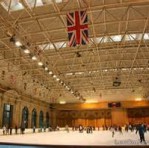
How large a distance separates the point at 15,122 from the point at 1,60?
53.0 ft

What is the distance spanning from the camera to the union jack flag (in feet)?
44.7

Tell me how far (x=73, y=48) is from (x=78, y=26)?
8.71 meters

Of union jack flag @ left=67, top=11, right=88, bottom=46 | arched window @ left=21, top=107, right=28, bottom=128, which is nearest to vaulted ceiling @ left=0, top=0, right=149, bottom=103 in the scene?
union jack flag @ left=67, top=11, right=88, bottom=46

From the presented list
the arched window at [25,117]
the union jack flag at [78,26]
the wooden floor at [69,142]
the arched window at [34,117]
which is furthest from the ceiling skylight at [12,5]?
the arched window at [34,117]

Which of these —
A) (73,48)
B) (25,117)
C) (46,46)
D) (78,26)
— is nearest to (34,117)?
(25,117)

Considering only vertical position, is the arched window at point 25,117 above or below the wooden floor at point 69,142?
above

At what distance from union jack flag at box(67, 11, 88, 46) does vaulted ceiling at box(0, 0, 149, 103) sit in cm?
48

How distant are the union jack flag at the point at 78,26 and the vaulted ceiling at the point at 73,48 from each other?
48 centimetres

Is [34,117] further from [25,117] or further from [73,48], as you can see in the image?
[73,48]

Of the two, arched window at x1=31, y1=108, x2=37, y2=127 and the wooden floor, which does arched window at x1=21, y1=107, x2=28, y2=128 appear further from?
the wooden floor

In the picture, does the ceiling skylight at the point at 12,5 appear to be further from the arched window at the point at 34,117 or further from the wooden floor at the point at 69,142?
the arched window at the point at 34,117

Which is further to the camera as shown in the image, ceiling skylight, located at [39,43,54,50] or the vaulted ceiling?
ceiling skylight, located at [39,43,54,50]

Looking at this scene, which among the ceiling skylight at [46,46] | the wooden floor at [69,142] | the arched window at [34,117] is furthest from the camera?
the arched window at [34,117]

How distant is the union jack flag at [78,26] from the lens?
13.6 m
